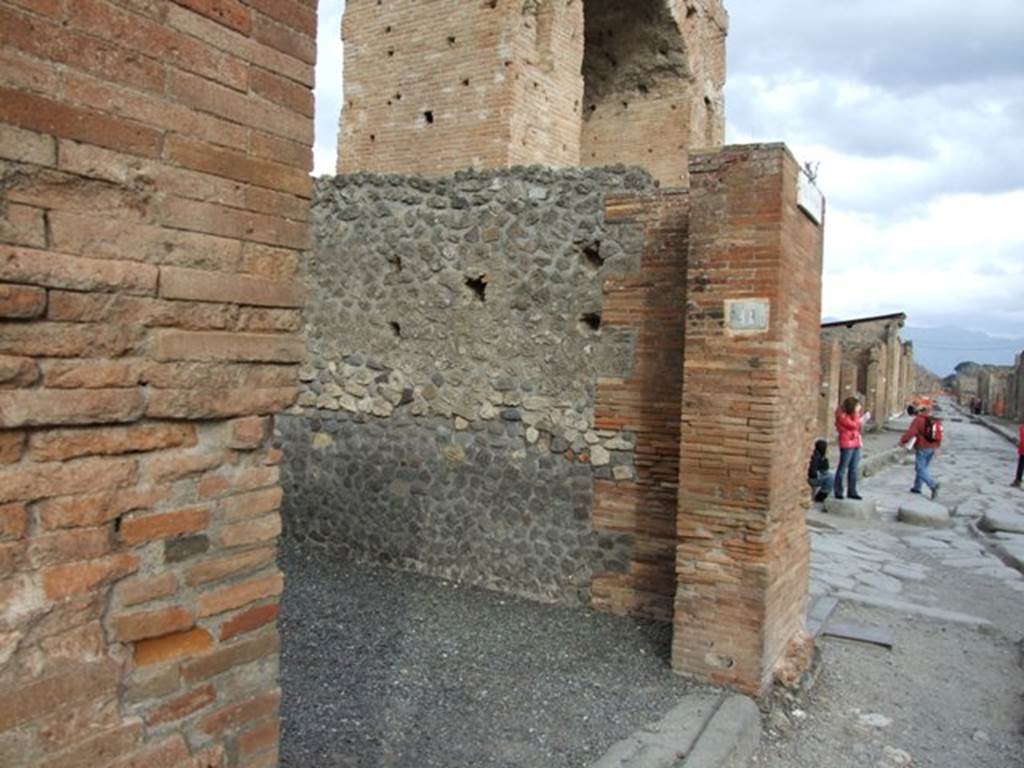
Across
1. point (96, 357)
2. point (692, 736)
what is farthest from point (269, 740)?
point (692, 736)

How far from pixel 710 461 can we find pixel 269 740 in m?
3.08

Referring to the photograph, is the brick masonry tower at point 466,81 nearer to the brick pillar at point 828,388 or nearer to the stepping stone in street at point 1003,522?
the stepping stone in street at point 1003,522

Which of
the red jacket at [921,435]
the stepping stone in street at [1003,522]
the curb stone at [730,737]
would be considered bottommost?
the curb stone at [730,737]

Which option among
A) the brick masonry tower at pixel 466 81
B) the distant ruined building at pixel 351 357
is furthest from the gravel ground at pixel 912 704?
the brick masonry tower at pixel 466 81

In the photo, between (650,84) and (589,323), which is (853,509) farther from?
(650,84)

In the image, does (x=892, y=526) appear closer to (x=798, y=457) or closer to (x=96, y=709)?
(x=798, y=457)

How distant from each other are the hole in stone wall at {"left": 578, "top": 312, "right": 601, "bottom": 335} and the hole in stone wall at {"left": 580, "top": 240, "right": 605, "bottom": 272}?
32cm

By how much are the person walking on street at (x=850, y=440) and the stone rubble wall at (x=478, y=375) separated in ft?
21.6

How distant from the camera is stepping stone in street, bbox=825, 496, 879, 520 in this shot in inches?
416

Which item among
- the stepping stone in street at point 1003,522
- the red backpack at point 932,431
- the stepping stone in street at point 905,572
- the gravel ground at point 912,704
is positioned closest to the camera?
the gravel ground at point 912,704

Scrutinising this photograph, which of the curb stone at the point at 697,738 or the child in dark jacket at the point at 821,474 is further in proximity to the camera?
the child in dark jacket at the point at 821,474

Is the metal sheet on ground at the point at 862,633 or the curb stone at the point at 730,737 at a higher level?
the curb stone at the point at 730,737

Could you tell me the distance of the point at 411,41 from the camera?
10.3m

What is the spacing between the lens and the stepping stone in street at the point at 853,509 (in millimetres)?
10562
